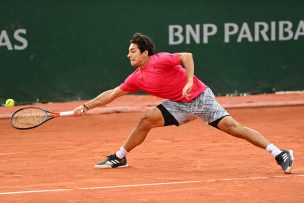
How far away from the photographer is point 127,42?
46.7 ft

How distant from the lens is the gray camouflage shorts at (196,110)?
29.9 ft

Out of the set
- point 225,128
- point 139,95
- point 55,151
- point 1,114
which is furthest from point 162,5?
point 225,128

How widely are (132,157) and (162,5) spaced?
15.1 feet

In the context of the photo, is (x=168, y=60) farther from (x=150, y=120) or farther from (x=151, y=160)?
(x=151, y=160)

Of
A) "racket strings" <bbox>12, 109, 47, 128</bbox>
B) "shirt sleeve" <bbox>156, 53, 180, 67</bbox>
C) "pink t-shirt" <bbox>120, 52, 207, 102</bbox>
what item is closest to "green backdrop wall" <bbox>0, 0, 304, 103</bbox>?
"racket strings" <bbox>12, 109, 47, 128</bbox>

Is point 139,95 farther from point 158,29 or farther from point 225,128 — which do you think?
point 225,128

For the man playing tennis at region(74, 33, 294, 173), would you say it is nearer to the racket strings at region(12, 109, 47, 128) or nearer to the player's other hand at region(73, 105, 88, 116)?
the player's other hand at region(73, 105, 88, 116)

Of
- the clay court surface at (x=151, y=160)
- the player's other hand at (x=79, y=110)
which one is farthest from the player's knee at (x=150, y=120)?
the player's other hand at (x=79, y=110)

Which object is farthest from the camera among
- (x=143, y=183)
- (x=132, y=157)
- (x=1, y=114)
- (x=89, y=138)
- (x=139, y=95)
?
(x=139, y=95)

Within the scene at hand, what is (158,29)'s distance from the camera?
14.3 metres

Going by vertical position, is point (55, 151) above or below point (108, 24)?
below

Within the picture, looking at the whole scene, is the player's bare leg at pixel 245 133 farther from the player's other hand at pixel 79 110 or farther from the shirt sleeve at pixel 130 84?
the player's other hand at pixel 79 110

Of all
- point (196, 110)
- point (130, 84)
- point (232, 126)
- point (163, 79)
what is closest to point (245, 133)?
point (232, 126)

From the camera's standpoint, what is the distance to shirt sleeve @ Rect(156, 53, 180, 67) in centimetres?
900
